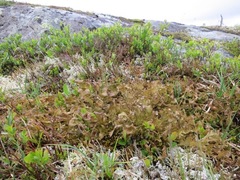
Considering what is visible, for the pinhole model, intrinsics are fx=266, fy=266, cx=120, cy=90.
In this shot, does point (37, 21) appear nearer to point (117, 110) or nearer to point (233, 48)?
point (233, 48)

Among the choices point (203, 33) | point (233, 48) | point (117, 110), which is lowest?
point (117, 110)

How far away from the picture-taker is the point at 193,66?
4.10m

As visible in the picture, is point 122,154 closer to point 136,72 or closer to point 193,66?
point 136,72

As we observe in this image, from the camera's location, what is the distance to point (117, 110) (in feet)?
8.89

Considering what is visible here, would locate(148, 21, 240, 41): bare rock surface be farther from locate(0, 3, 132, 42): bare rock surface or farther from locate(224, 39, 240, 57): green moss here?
locate(0, 3, 132, 42): bare rock surface

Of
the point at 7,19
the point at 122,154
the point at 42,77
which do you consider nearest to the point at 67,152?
the point at 122,154

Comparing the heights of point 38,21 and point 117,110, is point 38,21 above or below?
above

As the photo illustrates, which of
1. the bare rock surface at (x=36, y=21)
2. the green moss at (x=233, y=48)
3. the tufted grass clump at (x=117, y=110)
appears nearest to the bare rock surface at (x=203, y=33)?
the green moss at (x=233, y=48)

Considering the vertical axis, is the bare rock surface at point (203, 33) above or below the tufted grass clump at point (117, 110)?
above

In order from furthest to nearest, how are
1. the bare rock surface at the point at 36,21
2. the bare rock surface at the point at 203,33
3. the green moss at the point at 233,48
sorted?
1. the bare rock surface at the point at 203,33
2. the bare rock surface at the point at 36,21
3. the green moss at the point at 233,48

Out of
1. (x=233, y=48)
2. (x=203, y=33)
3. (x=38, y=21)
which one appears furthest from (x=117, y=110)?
(x=203, y=33)

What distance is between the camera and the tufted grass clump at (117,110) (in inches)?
90.0

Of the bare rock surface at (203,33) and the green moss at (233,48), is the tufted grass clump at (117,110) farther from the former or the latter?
the bare rock surface at (203,33)

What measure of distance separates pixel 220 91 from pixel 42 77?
2831mm
